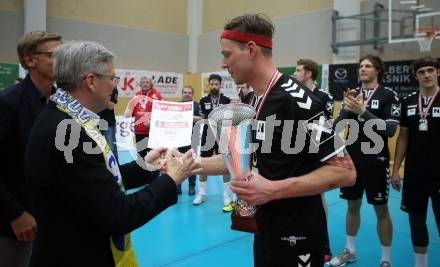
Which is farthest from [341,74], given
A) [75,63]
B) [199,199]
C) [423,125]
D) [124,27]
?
[75,63]

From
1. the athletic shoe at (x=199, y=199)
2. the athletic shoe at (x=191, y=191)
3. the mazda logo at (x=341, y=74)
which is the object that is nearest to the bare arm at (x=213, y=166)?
the athletic shoe at (x=199, y=199)

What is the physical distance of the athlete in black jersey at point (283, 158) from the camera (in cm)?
152

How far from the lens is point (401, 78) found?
7801 millimetres

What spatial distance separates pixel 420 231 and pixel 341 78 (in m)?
6.19

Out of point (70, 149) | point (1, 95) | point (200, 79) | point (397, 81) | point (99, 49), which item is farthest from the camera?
point (200, 79)

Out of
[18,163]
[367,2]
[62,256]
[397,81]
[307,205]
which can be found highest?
[367,2]

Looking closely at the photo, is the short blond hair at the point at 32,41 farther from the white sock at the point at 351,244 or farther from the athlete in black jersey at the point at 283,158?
the white sock at the point at 351,244

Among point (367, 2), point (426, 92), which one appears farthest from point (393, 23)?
point (426, 92)

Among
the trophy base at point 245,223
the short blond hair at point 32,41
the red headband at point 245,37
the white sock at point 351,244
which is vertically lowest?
the white sock at point 351,244

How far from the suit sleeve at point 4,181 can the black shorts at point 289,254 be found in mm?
1327

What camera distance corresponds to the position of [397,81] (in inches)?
310

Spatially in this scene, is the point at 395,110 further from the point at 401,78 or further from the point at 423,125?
the point at 401,78

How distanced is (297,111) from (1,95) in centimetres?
161

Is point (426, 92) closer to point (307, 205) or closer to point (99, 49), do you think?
point (307, 205)
